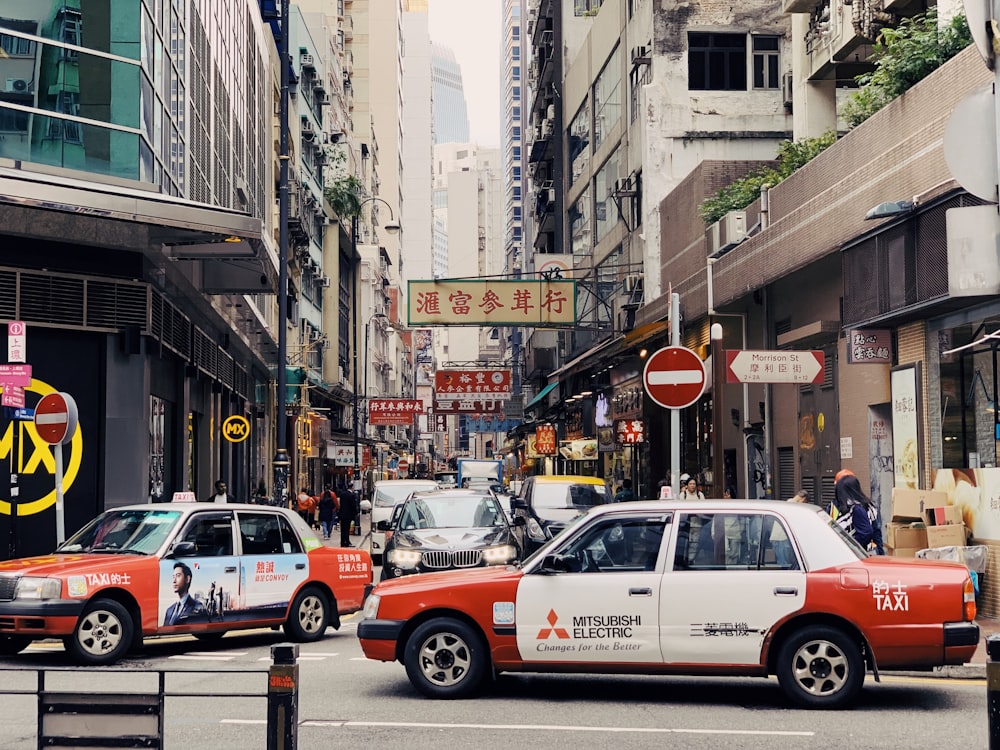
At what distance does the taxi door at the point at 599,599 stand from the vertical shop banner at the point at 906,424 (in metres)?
8.98

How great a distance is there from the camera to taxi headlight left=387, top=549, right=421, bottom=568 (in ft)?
64.5

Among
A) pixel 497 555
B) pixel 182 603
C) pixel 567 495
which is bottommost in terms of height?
pixel 182 603

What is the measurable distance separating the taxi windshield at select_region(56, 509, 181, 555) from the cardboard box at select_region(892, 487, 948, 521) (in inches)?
370

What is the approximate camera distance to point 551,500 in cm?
2694

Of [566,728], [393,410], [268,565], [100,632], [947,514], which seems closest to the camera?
[566,728]

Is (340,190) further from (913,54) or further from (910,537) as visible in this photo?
(910,537)

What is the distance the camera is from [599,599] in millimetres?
10844

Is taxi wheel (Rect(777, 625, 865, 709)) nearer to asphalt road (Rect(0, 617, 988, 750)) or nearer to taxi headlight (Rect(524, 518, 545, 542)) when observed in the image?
asphalt road (Rect(0, 617, 988, 750))

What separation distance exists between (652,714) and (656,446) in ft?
98.8

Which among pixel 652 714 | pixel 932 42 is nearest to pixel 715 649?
pixel 652 714

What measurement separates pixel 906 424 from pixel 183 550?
10.3 m

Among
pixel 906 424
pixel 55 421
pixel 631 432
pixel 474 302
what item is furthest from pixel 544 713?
pixel 474 302

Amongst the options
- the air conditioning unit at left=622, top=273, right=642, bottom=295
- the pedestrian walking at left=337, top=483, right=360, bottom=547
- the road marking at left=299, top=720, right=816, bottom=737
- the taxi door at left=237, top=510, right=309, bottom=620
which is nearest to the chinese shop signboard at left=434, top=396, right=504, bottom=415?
the air conditioning unit at left=622, top=273, right=642, bottom=295

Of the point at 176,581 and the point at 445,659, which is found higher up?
the point at 176,581
